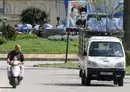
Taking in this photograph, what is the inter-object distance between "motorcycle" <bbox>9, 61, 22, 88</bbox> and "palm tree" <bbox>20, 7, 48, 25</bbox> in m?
69.9

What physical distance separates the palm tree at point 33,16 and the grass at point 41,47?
35740 millimetres

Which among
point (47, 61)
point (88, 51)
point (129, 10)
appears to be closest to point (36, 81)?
point (88, 51)

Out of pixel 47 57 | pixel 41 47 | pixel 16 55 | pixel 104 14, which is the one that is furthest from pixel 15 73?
pixel 104 14

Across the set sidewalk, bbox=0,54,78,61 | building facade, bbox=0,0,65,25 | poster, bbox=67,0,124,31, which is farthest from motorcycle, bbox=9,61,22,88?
building facade, bbox=0,0,65,25

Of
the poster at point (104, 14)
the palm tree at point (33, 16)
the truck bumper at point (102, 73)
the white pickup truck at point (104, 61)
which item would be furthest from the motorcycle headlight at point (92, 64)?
the palm tree at point (33, 16)

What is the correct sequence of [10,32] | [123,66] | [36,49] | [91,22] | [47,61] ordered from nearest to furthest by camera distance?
1. [123,66]
2. [47,61]
3. [36,49]
4. [10,32]
5. [91,22]

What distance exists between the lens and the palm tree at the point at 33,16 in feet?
316

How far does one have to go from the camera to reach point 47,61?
170 ft

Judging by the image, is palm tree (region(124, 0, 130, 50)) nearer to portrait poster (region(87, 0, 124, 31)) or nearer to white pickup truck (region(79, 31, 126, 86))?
white pickup truck (region(79, 31, 126, 86))

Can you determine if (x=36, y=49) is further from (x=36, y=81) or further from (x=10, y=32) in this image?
(x=36, y=81)

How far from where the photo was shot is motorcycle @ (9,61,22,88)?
25906mm

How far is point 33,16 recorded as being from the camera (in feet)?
315

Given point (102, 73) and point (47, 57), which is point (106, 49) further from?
point (47, 57)

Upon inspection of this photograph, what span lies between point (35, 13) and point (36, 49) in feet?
135
